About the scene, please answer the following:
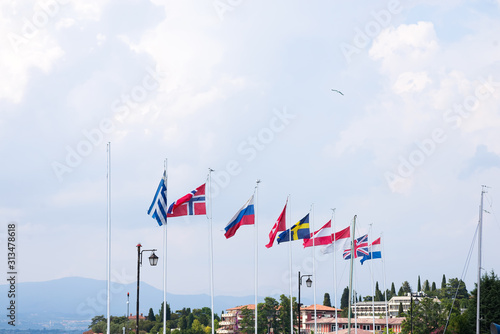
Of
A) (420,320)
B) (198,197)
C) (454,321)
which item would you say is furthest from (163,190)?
(420,320)

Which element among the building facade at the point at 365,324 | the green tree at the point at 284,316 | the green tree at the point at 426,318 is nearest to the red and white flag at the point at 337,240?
the green tree at the point at 426,318

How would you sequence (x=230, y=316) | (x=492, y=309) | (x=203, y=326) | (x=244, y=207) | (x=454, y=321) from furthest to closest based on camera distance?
(x=230, y=316)
(x=203, y=326)
(x=454, y=321)
(x=492, y=309)
(x=244, y=207)

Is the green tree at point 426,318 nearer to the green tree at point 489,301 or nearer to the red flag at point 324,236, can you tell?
the green tree at point 489,301

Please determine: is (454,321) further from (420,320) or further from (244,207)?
(244,207)

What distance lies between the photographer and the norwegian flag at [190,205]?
3581 centimetres

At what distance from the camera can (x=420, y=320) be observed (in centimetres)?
9894


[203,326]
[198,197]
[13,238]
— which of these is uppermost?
[198,197]

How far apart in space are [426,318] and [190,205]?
237ft

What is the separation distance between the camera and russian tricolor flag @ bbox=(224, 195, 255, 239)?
39.2 meters

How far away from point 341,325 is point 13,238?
131585mm

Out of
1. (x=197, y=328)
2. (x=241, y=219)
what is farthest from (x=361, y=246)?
(x=197, y=328)

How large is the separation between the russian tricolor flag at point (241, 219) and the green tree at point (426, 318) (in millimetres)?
63270

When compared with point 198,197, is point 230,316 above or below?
below

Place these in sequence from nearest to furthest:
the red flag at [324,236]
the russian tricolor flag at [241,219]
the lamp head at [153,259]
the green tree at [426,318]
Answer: the lamp head at [153,259] < the russian tricolor flag at [241,219] < the red flag at [324,236] < the green tree at [426,318]
